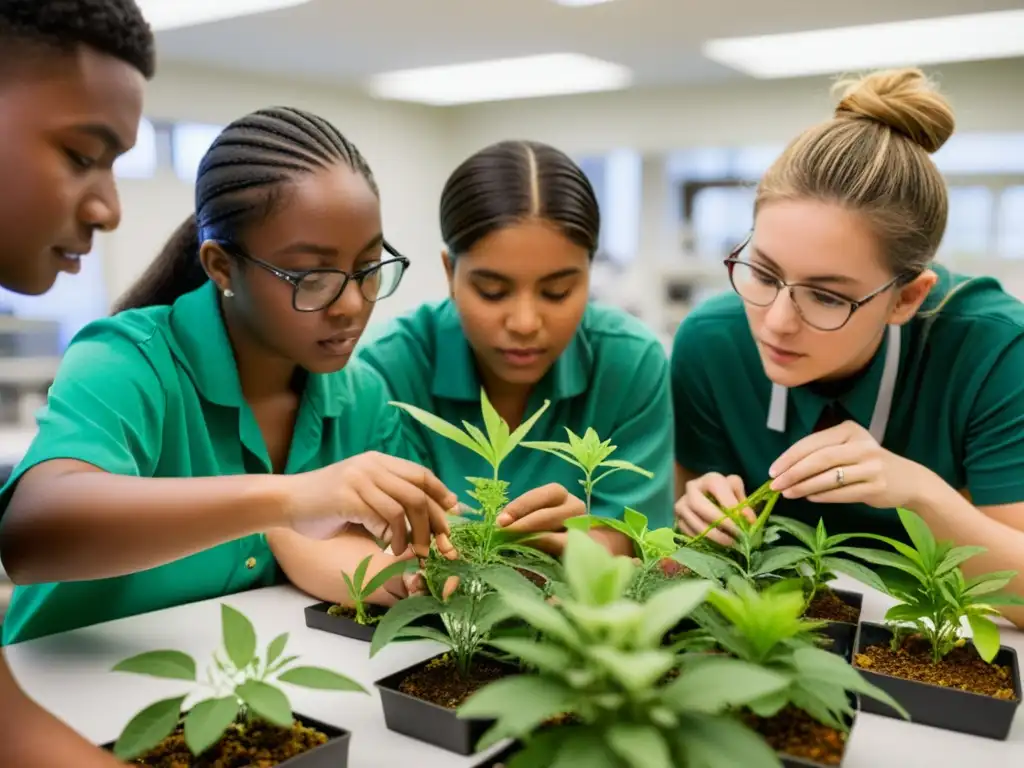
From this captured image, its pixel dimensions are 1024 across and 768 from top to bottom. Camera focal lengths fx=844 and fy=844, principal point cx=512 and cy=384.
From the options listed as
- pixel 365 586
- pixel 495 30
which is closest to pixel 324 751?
pixel 365 586

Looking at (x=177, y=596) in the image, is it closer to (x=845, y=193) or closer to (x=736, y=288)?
(x=736, y=288)

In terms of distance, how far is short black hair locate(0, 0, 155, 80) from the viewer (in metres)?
0.71

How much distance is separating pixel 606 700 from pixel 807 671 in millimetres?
239

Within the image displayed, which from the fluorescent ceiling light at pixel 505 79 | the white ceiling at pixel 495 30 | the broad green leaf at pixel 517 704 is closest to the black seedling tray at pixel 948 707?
the broad green leaf at pixel 517 704

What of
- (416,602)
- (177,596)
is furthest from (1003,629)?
(177,596)

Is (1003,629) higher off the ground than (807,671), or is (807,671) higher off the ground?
(807,671)

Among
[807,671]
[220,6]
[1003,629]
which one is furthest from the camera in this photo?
[220,6]

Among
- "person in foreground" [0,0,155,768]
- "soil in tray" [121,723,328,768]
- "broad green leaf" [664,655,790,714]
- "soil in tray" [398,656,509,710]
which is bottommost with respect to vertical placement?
"soil in tray" [398,656,509,710]

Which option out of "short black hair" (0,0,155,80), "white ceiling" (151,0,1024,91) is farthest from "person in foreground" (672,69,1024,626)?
"white ceiling" (151,0,1024,91)

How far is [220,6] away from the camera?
16.7ft

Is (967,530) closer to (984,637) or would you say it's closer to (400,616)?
(984,637)

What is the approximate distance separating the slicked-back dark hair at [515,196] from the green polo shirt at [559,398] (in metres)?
0.24

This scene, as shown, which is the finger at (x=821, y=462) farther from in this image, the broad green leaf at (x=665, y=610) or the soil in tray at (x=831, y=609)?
the broad green leaf at (x=665, y=610)

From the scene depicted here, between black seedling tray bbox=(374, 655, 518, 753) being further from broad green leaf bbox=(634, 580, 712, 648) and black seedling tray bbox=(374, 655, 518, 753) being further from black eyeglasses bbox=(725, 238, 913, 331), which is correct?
black eyeglasses bbox=(725, 238, 913, 331)
